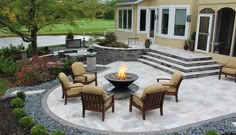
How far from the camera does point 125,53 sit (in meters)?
15.4

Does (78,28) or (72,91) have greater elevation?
(78,28)

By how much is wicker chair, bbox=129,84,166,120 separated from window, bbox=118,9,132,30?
14993 millimetres

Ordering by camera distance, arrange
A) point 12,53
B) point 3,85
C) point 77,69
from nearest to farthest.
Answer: point 77,69 → point 3,85 → point 12,53

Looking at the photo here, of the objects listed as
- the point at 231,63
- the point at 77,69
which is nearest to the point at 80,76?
the point at 77,69

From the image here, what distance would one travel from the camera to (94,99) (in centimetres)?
679

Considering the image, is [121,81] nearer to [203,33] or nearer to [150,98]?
[150,98]

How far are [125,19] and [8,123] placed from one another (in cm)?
1718

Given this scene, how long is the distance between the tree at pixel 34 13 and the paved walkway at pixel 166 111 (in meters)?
5.64

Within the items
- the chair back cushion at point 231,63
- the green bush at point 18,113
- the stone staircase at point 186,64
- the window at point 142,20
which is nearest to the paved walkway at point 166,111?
the green bush at point 18,113

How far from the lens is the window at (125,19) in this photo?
69.6 ft

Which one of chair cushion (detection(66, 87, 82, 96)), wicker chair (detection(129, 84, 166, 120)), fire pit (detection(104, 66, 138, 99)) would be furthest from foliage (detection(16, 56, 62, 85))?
wicker chair (detection(129, 84, 166, 120))

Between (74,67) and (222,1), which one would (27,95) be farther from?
(222,1)

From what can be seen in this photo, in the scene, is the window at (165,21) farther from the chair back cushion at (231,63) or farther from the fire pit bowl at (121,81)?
the fire pit bowl at (121,81)

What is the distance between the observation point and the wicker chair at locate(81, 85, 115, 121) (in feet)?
22.0
